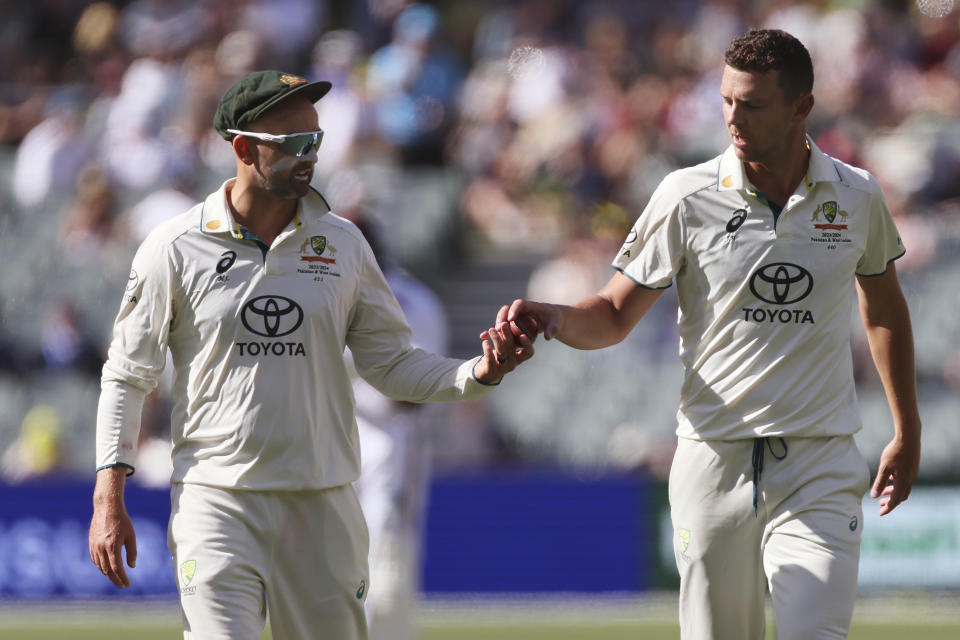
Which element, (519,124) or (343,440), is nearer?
(343,440)

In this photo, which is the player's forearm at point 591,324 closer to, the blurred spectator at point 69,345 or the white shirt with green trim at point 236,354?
the white shirt with green trim at point 236,354

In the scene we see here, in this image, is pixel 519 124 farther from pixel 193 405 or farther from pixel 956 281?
pixel 193 405

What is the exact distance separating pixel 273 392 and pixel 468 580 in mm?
7550

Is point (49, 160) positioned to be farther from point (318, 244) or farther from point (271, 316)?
point (271, 316)

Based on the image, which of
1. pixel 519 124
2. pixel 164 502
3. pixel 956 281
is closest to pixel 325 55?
pixel 519 124

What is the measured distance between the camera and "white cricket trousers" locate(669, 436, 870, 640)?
18.0 ft

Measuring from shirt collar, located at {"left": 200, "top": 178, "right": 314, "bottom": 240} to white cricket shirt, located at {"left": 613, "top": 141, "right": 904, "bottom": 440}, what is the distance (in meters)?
1.28

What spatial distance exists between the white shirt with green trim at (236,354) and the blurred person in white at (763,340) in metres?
0.79

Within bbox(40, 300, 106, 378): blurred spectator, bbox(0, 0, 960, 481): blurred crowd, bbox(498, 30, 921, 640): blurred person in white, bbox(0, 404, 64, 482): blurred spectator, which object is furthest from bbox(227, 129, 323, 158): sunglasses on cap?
bbox(40, 300, 106, 378): blurred spectator

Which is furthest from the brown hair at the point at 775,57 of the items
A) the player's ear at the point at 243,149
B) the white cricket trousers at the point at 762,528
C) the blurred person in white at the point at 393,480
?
the blurred person in white at the point at 393,480

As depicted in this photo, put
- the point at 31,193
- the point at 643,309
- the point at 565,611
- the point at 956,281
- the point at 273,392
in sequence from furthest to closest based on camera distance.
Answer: the point at 31,193 < the point at 956,281 < the point at 565,611 < the point at 643,309 < the point at 273,392

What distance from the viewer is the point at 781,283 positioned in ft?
18.6

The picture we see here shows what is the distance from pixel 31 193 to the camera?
16.3 metres

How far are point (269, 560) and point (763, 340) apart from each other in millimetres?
1982
